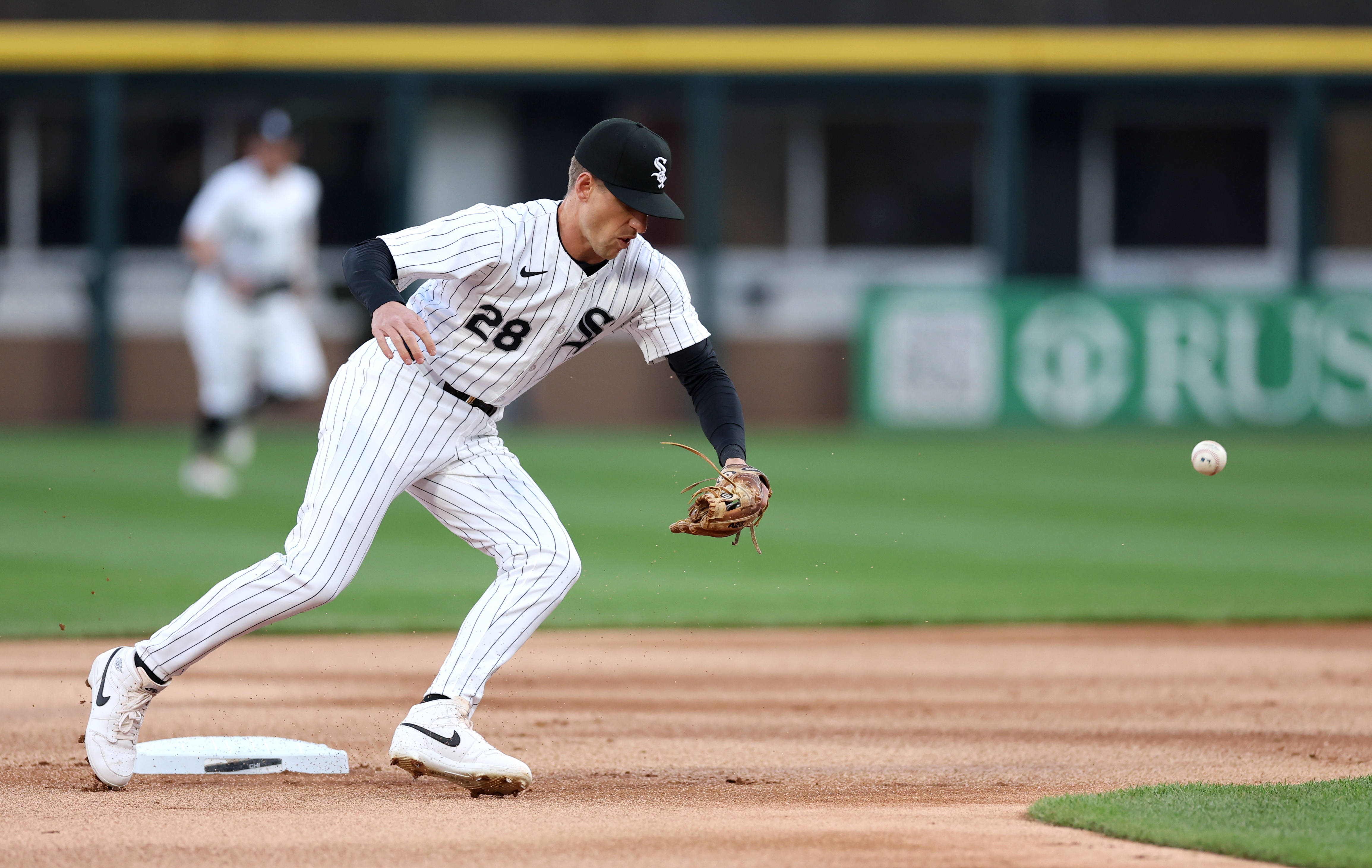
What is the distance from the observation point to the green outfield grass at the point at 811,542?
28.7 ft

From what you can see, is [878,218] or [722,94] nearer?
[722,94]

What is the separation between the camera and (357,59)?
2017 cm

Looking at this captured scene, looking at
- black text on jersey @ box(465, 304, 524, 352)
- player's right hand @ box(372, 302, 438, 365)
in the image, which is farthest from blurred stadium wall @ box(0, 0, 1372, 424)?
player's right hand @ box(372, 302, 438, 365)

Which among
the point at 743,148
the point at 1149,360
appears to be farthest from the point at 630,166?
the point at 743,148

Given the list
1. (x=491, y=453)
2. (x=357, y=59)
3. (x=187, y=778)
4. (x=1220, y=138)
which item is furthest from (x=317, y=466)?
(x=1220, y=138)

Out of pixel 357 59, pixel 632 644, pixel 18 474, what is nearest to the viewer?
pixel 632 644

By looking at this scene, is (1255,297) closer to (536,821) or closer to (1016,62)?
(1016,62)

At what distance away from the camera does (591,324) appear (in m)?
4.94

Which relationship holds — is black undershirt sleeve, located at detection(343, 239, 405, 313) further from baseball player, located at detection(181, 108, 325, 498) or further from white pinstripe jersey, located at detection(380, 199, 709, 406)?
baseball player, located at detection(181, 108, 325, 498)

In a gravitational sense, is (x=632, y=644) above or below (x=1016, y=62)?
below

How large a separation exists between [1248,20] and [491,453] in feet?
57.4

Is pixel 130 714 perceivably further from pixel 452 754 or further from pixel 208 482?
pixel 208 482

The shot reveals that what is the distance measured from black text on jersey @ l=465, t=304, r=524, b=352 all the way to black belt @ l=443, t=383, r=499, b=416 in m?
0.16

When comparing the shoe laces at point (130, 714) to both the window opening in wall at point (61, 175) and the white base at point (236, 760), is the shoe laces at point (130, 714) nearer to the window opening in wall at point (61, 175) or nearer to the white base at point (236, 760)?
the white base at point (236, 760)
